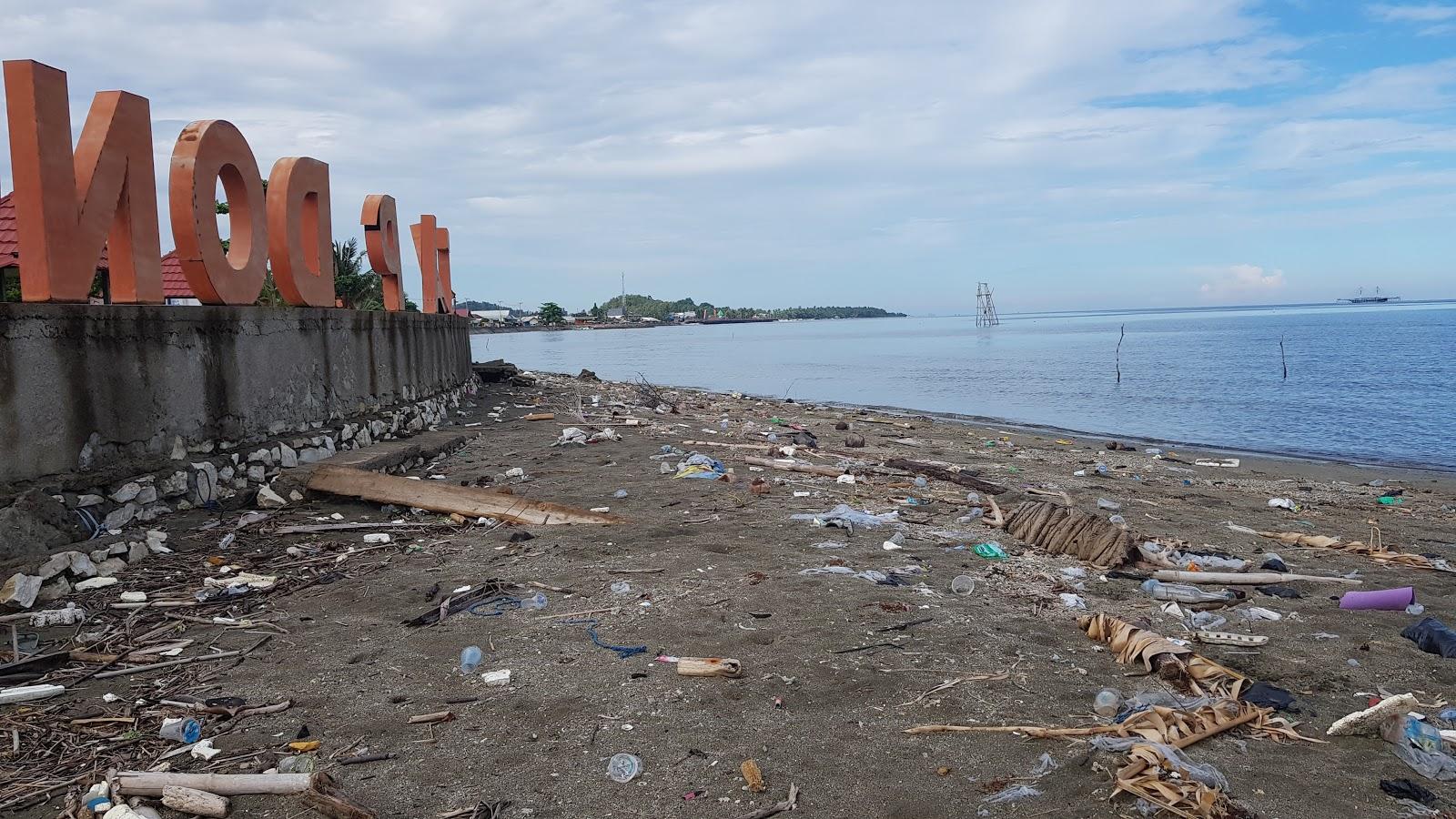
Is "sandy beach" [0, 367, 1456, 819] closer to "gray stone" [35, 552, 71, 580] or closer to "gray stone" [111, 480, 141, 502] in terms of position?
"gray stone" [35, 552, 71, 580]

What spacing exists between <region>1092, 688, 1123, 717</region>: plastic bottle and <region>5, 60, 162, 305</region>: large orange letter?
6.03 m

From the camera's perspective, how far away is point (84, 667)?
383 cm

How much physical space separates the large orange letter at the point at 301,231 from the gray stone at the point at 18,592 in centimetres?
422

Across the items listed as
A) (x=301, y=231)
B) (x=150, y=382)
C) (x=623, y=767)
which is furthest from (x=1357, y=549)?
(x=301, y=231)

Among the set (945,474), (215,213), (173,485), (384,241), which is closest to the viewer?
(173,485)

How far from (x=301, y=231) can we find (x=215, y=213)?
1.86m

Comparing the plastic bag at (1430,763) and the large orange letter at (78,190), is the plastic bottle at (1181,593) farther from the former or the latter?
the large orange letter at (78,190)

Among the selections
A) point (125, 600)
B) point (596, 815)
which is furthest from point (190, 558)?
point (596, 815)

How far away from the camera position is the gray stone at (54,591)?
14.9 feet

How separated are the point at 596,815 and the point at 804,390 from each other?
2669 centimetres

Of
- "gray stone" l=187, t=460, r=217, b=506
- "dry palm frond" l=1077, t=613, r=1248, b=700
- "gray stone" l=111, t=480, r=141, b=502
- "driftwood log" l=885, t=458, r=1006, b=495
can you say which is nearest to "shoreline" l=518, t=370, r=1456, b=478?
"driftwood log" l=885, t=458, r=1006, b=495

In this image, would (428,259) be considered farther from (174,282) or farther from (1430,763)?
(1430,763)

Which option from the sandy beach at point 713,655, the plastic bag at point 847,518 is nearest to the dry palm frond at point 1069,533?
the sandy beach at point 713,655

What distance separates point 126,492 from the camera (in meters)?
5.48
